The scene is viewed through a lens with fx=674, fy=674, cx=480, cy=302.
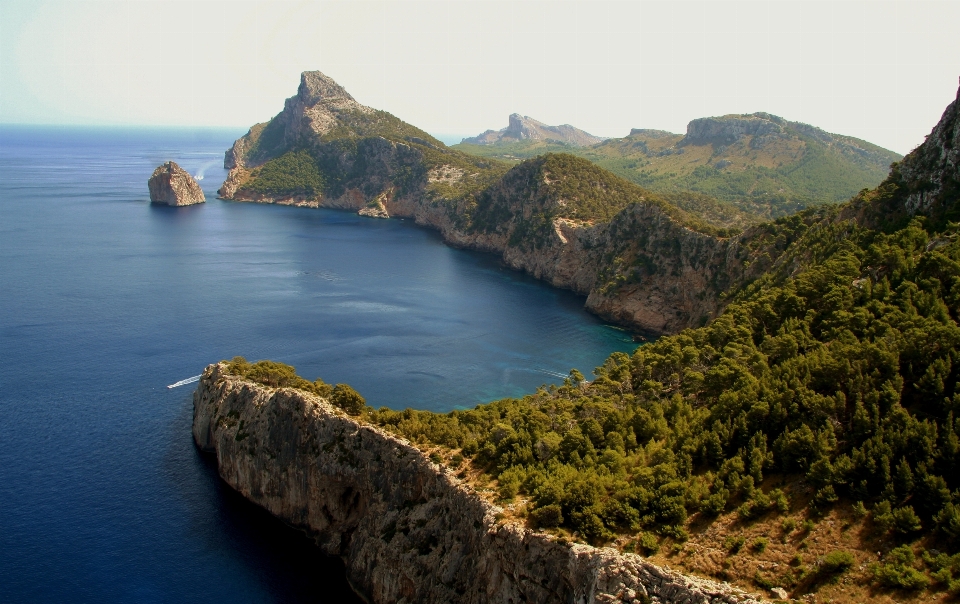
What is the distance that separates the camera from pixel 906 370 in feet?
120

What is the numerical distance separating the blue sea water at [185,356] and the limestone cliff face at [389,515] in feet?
7.99

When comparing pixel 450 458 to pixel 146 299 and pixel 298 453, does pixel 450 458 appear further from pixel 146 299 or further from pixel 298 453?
pixel 146 299

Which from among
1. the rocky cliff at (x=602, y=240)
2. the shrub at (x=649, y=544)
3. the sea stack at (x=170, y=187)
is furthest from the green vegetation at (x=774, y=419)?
the sea stack at (x=170, y=187)

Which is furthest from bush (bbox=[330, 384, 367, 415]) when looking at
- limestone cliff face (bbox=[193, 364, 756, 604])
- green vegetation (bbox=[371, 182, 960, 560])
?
green vegetation (bbox=[371, 182, 960, 560])

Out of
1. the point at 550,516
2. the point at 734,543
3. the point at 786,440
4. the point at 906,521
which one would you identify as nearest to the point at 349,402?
the point at 550,516

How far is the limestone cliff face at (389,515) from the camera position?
31.7 meters

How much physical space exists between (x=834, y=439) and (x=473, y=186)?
16260cm

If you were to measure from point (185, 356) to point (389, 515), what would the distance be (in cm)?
4361

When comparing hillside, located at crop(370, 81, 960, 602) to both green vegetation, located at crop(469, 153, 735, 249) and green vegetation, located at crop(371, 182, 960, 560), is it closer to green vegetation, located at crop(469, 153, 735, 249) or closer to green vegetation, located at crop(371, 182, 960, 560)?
green vegetation, located at crop(371, 182, 960, 560)

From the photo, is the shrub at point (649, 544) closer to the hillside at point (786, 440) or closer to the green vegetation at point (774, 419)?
the hillside at point (786, 440)

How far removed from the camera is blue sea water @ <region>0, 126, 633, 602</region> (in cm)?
4591

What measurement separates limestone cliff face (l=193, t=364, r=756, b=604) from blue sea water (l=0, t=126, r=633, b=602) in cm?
244

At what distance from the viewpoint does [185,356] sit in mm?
77500

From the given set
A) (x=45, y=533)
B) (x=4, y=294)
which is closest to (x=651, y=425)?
(x=45, y=533)
